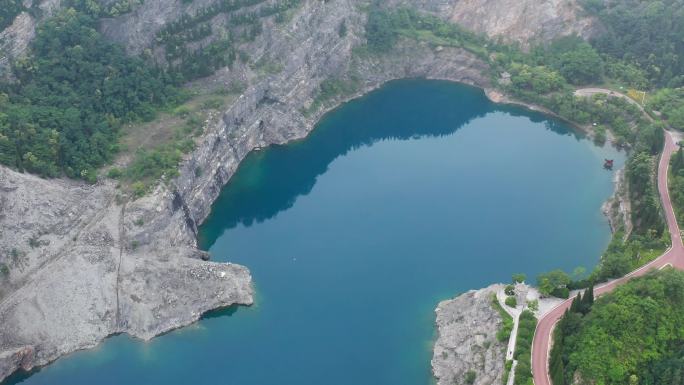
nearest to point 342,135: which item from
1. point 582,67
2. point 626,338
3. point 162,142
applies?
point 162,142

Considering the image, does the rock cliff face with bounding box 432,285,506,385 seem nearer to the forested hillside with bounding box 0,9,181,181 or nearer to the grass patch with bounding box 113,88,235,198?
the grass patch with bounding box 113,88,235,198

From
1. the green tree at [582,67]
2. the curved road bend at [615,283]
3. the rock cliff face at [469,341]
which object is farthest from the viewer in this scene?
the green tree at [582,67]

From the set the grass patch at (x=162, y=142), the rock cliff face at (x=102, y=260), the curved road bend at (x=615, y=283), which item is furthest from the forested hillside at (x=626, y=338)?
the grass patch at (x=162, y=142)

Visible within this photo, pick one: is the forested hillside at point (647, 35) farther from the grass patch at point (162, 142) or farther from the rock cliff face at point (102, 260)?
the rock cliff face at point (102, 260)

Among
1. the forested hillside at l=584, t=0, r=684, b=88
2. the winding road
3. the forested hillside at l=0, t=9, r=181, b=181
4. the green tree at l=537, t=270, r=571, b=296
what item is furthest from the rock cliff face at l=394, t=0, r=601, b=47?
the green tree at l=537, t=270, r=571, b=296

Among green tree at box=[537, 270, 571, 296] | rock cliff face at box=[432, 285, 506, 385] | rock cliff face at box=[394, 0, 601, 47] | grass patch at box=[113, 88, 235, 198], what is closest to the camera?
rock cliff face at box=[432, 285, 506, 385]

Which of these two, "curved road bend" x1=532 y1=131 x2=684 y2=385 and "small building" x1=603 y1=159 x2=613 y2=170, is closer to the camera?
"curved road bend" x1=532 y1=131 x2=684 y2=385

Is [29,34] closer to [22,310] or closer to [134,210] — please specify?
[134,210]

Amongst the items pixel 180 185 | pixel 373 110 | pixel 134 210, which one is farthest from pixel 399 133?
pixel 134 210
